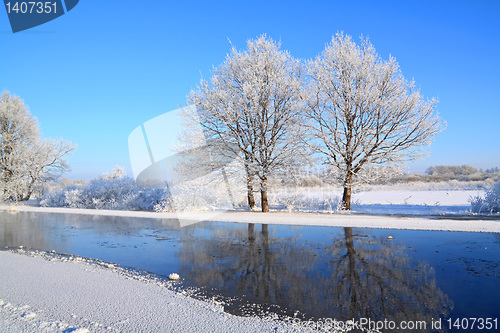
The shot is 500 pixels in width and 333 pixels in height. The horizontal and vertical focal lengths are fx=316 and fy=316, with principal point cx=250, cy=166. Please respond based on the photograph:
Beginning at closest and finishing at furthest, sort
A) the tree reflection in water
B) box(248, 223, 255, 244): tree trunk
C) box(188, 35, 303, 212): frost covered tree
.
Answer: the tree reflection in water, box(248, 223, 255, 244): tree trunk, box(188, 35, 303, 212): frost covered tree

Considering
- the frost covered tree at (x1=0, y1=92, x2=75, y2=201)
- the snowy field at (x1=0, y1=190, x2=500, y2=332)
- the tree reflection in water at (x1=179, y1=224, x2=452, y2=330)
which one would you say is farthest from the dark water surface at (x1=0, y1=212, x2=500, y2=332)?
the frost covered tree at (x1=0, y1=92, x2=75, y2=201)

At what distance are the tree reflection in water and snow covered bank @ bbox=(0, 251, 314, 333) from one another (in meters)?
0.79

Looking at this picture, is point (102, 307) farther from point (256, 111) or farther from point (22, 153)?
point (22, 153)

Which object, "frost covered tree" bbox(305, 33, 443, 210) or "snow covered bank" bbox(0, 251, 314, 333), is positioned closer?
"snow covered bank" bbox(0, 251, 314, 333)

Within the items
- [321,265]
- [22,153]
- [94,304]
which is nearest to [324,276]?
[321,265]

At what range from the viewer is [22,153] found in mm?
32469

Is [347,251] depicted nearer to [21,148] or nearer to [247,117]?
[247,117]

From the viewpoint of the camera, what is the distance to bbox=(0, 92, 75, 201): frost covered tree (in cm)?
3219

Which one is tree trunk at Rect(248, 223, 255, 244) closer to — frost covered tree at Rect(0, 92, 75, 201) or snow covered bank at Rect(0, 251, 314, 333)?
snow covered bank at Rect(0, 251, 314, 333)

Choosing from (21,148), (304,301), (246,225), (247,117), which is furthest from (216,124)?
(21,148)

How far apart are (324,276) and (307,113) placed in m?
13.6

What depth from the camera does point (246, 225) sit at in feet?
45.4

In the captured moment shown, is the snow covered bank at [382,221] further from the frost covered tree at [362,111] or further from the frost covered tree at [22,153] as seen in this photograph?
the frost covered tree at [22,153]

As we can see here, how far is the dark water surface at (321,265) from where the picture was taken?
4656 millimetres
